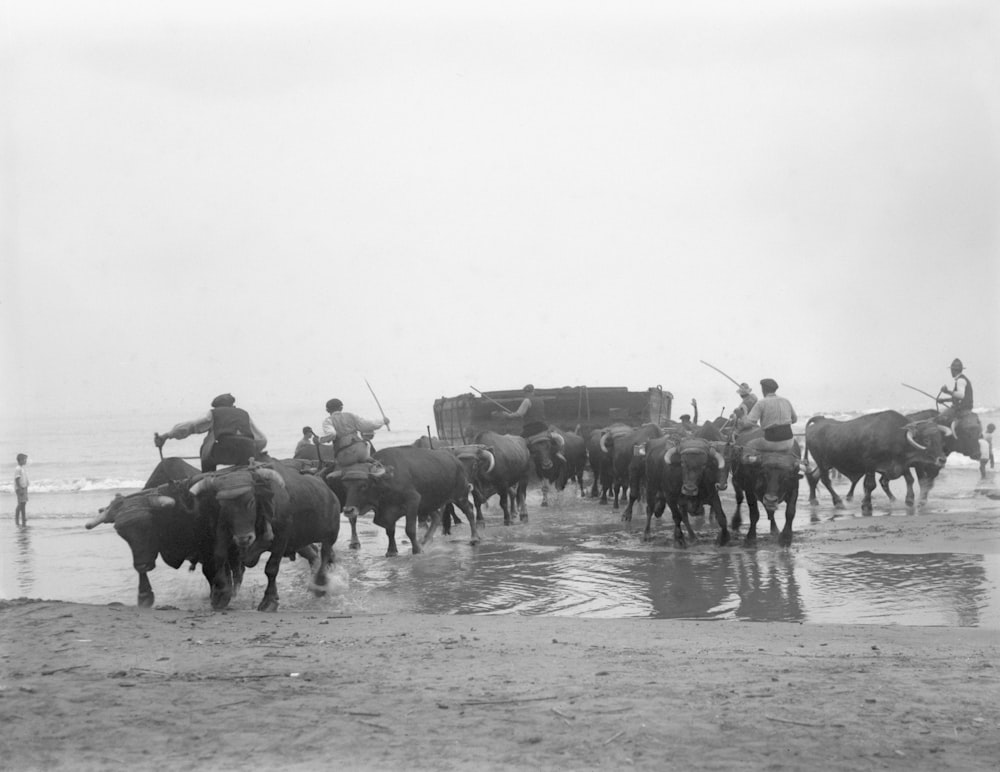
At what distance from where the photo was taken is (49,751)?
5.05m

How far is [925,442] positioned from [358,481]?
409 inches

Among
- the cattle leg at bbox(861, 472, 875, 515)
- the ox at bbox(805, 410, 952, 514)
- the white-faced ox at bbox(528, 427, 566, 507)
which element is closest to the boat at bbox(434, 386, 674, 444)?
the white-faced ox at bbox(528, 427, 566, 507)

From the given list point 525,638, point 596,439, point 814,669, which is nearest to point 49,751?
point 525,638

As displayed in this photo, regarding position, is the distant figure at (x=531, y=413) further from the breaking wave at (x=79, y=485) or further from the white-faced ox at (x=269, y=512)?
the breaking wave at (x=79, y=485)

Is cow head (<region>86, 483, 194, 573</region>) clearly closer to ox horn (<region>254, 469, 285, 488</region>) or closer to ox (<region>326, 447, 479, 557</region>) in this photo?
ox horn (<region>254, 469, 285, 488</region>)

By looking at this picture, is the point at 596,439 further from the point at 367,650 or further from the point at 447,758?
the point at 447,758

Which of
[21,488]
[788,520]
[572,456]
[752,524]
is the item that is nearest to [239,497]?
[752,524]

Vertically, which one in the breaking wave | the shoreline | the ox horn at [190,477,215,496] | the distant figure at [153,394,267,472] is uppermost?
the distant figure at [153,394,267,472]

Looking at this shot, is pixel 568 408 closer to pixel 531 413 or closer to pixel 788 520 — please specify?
pixel 531 413

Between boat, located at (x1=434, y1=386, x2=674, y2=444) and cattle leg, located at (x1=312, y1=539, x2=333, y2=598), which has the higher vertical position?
boat, located at (x1=434, y1=386, x2=674, y2=444)

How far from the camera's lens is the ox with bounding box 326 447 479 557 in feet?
44.3

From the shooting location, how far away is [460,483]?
1595cm

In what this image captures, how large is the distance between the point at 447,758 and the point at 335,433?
29.9ft

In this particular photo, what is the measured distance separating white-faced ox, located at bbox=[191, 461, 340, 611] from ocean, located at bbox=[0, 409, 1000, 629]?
781 millimetres
